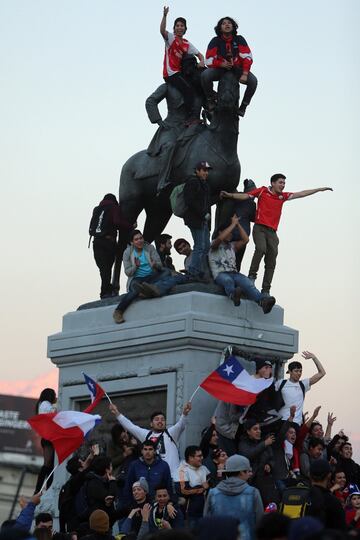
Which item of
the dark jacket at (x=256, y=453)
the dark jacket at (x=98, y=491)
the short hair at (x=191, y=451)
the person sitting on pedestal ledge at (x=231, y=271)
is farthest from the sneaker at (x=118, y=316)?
the dark jacket at (x=98, y=491)

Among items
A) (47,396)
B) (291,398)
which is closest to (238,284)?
(291,398)

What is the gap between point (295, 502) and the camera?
692 inches

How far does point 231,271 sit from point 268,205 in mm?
1075

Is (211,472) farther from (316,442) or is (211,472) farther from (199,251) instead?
(199,251)

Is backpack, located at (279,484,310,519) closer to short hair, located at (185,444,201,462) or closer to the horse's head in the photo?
short hair, located at (185,444,201,462)

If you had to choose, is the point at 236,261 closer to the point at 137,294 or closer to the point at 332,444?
the point at 137,294

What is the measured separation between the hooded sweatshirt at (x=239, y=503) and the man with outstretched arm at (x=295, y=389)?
5.21 meters

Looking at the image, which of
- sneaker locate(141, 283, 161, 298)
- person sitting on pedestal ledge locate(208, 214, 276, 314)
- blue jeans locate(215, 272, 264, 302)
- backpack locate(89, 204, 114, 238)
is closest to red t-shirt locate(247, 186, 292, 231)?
person sitting on pedestal ledge locate(208, 214, 276, 314)

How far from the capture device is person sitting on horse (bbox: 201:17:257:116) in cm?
2559

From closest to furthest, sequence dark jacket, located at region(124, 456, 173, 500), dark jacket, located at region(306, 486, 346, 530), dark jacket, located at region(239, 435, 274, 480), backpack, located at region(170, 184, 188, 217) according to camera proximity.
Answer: dark jacket, located at region(306, 486, 346, 530) → dark jacket, located at region(124, 456, 173, 500) → dark jacket, located at region(239, 435, 274, 480) → backpack, located at region(170, 184, 188, 217)

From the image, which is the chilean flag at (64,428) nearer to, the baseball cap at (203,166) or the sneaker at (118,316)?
the sneaker at (118,316)

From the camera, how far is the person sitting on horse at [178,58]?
2659cm

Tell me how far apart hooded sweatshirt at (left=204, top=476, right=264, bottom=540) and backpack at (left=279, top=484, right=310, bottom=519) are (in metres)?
0.26

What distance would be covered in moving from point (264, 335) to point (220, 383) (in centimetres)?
210
